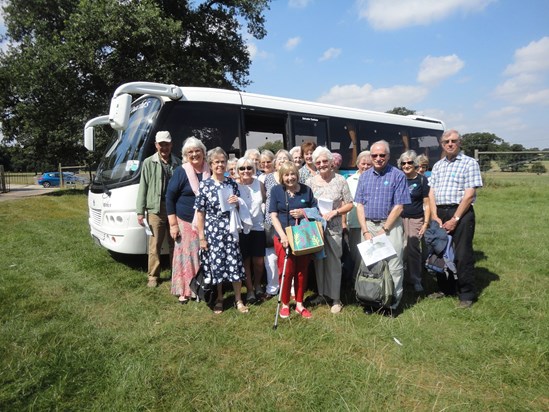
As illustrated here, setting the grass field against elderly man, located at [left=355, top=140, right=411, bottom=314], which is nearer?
the grass field

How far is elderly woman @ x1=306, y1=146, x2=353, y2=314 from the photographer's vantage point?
158 inches

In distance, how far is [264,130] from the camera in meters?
6.49

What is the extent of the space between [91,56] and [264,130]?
39.5ft

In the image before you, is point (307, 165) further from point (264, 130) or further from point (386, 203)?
point (264, 130)

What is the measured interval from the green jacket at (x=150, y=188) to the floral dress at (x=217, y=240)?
0.94m

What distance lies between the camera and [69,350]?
10.5 ft

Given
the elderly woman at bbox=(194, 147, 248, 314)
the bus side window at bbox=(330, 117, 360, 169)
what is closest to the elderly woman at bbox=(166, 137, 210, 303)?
the elderly woman at bbox=(194, 147, 248, 314)

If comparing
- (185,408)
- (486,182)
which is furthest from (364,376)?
(486,182)

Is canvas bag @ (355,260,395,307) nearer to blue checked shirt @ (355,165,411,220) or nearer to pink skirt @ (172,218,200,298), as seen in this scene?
blue checked shirt @ (355,165,411,220)

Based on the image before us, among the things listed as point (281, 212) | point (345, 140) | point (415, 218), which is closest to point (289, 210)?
point (281, 212)

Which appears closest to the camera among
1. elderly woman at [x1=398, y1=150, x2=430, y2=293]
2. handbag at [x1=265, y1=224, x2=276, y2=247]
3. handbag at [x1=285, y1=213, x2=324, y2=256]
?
handbag at [x1=285, y1=213, x2=324, y2=256]

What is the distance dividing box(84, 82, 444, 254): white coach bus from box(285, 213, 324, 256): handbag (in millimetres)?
2467

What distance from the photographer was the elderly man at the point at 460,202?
161 inches

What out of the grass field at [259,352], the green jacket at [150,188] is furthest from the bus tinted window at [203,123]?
the grass field at [259,352]
